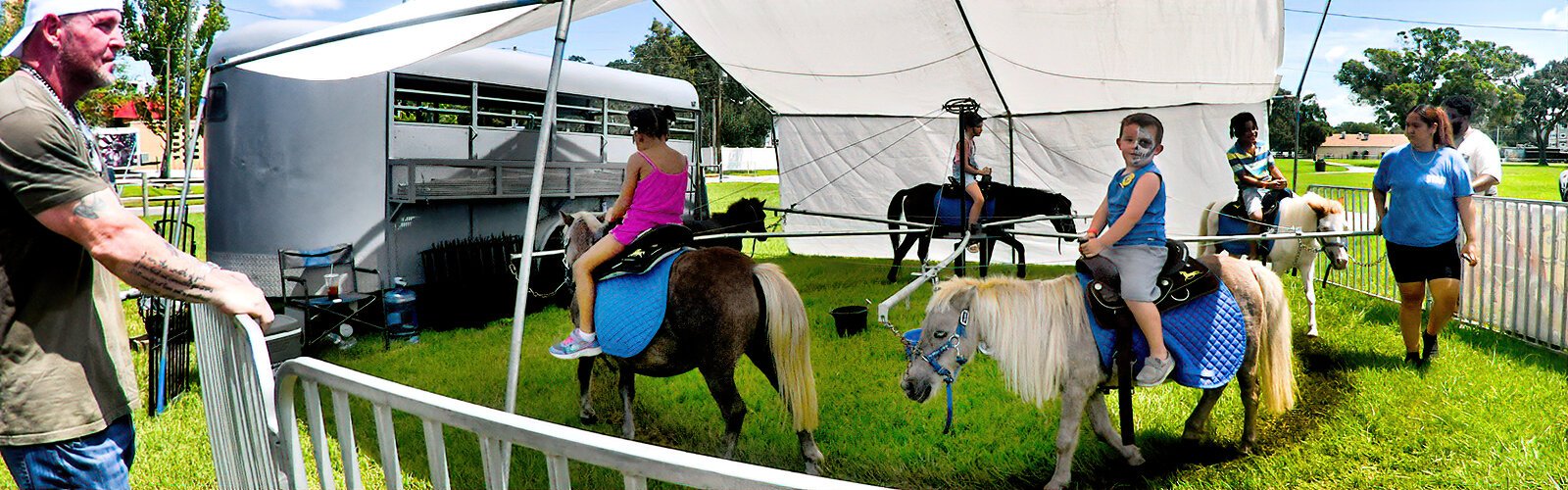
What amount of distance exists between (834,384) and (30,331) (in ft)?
14.9

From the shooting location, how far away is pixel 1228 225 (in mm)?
7039

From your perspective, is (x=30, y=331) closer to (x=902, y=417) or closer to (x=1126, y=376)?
(x=1126, y=376)

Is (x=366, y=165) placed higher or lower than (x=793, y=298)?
higher

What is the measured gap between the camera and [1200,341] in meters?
3.70

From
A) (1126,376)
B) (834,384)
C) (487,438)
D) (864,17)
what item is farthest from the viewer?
(864,17)

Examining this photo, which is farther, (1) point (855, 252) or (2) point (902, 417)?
(1) point (855, 252)

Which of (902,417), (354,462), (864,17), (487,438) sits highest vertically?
(864,17)

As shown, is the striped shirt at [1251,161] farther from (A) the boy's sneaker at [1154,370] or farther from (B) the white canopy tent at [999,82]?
(A) the boy's sneaker at [1154,370]

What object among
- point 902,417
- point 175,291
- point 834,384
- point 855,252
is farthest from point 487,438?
point 855,252

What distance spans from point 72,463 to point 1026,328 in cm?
324

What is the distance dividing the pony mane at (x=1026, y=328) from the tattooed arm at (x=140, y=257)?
2666mm

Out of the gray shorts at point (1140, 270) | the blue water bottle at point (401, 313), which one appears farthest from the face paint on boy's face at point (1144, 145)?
the blue water bottle at point (401, 313)

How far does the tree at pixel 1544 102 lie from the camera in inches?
2104

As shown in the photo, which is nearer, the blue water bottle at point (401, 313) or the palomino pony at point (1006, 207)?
the blue water bottle at point (401, 313)
